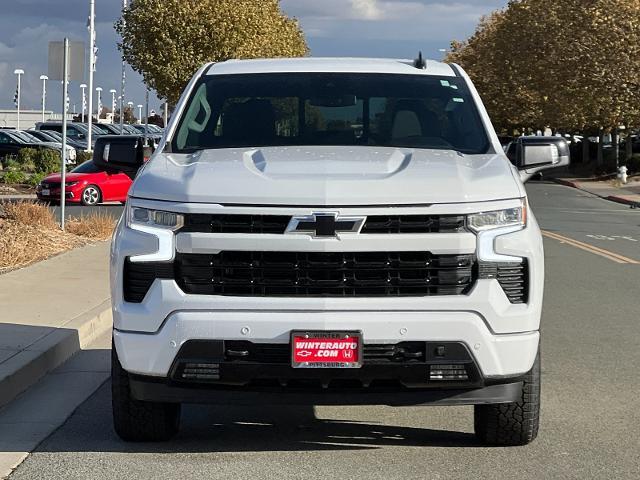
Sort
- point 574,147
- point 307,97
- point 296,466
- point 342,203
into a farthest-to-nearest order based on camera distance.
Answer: point 574,147
point 307,97
point 296,466
point 342,203

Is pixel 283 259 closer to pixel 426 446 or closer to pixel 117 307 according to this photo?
pixel 117 307

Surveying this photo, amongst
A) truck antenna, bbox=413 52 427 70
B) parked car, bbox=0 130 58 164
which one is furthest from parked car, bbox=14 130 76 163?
truck antenna, bbox=413 52 427 70

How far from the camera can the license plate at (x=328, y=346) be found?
19.2ft

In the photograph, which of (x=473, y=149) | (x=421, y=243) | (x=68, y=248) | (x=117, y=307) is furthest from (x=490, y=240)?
(x=68, y=248)

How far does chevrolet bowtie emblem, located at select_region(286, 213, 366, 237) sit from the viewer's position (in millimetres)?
5895

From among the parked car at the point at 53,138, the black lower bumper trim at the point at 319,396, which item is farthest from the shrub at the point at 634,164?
the black lower bumper trim at the point at 319,396

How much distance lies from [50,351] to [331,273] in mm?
3783

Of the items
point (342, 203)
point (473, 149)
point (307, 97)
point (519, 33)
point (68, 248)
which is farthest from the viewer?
point (519, 33)

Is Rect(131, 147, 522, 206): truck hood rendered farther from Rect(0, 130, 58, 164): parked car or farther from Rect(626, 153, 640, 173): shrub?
Rect(626, 153, 640, 173): shrub

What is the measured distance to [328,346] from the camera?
231 inches

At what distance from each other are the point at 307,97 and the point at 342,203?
193 centimetres

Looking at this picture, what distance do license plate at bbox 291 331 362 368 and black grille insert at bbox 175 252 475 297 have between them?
20 cm

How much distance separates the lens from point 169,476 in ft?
19.9

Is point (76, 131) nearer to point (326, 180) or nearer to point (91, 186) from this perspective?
point (91, 186)
